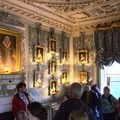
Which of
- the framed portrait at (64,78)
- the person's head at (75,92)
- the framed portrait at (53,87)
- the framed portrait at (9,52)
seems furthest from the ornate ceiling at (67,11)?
the person's head at (75,92)

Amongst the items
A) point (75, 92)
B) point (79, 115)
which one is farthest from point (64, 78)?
point (79, 115)

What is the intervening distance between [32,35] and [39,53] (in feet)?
2.46

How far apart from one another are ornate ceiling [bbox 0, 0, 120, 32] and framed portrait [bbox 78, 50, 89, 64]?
3.93 feet

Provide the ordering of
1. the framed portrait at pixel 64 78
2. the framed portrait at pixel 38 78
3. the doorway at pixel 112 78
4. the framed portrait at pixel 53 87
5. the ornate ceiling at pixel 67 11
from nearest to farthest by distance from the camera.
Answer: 1. the ornate ceiling at pixel 67 11
2. the framed portrait at pixel 38 78
3. the framed portrait at pixel 53 87
4. the framed portrait at pixel 64 78
5. the doorway at pixel 112 78

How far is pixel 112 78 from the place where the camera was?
36.9 ft

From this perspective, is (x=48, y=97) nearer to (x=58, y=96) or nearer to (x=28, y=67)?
(x=58, y=96)

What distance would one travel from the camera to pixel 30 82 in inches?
351

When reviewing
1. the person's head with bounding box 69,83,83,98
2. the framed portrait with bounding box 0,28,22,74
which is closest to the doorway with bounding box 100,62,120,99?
the framed portrait with bounding box 0,28,22,74

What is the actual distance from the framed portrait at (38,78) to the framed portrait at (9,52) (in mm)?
987

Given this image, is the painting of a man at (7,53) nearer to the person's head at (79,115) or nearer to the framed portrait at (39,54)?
the framed portrait at (39,54)

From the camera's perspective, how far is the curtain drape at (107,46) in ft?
33.8

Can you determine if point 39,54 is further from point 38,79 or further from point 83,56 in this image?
point 83,56

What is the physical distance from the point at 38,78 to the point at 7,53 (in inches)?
73.7

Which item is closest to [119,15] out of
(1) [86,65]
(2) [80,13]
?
(2) [80,13]
